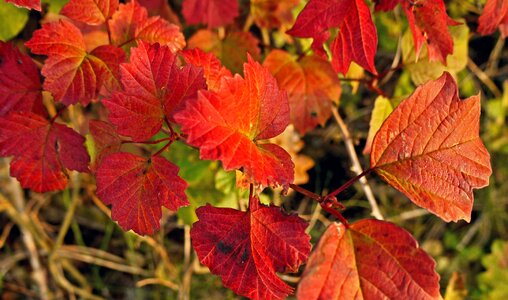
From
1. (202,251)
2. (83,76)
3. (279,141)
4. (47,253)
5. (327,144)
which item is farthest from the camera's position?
(327,144)

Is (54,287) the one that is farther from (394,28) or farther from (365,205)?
(394,28)

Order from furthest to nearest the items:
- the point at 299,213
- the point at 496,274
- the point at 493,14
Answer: the point at 496,274 < the point at 299,213 < the point at 493,14

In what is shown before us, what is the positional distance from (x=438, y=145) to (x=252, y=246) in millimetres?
395

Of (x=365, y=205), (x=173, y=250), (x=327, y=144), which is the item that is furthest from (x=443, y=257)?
(x=173, y=250)

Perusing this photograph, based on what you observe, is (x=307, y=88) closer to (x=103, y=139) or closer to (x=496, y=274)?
(x=103, y=139)

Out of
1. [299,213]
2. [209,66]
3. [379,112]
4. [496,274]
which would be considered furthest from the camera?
[496,274]

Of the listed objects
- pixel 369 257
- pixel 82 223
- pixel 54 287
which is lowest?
pixel 54 287

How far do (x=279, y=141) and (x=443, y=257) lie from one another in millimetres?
1082

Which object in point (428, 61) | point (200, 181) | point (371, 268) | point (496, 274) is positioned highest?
point (428, 61)

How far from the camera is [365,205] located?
7.22ft

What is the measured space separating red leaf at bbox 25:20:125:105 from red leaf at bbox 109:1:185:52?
0.09m

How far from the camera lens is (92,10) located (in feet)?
3.92

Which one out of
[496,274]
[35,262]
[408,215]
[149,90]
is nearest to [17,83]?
[149,90]

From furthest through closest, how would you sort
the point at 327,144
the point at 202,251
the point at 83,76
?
the point at 327,144, the point at 83,76, the point at 202,251
